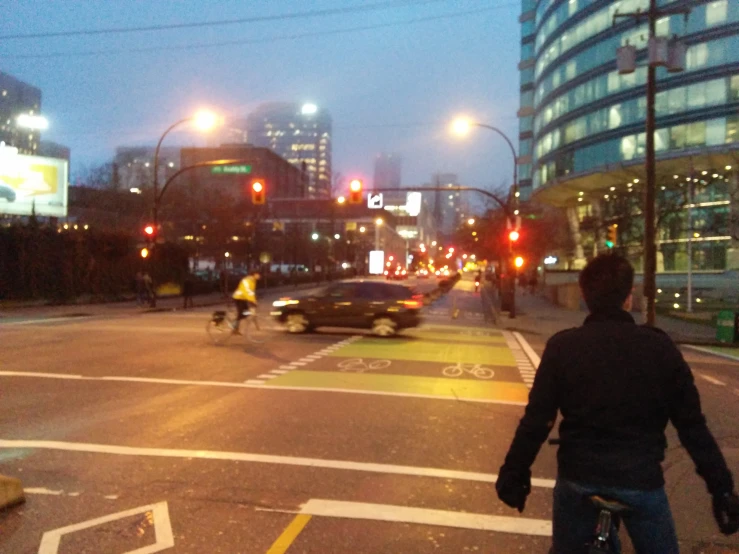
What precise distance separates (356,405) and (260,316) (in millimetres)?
19709

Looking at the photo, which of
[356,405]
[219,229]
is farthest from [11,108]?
[356,405]

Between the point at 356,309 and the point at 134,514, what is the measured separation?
1613 centimetres

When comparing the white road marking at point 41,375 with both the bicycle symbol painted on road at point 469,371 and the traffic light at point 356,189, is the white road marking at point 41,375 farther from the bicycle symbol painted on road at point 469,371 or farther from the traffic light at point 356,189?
the traffic light at point 356,189

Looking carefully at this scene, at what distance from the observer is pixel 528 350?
20625 mm

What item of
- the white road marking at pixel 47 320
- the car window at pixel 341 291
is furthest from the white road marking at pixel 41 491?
the white road marking at pixel 47 320

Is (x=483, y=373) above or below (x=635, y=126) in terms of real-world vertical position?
below

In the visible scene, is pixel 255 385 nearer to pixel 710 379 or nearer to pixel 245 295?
pixel 245 295

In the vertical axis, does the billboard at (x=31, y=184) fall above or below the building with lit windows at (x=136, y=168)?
below

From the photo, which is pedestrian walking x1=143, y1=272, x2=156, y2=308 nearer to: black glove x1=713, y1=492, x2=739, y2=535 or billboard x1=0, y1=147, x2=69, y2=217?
billboard x1=0, y1=147, x2=69, y2=217

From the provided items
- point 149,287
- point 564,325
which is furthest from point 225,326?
point 149,287

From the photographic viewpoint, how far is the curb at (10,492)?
20.5ft

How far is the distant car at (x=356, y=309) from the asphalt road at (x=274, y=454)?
16.3ft

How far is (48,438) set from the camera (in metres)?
8.95

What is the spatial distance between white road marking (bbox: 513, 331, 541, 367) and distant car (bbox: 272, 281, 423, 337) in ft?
10.1
